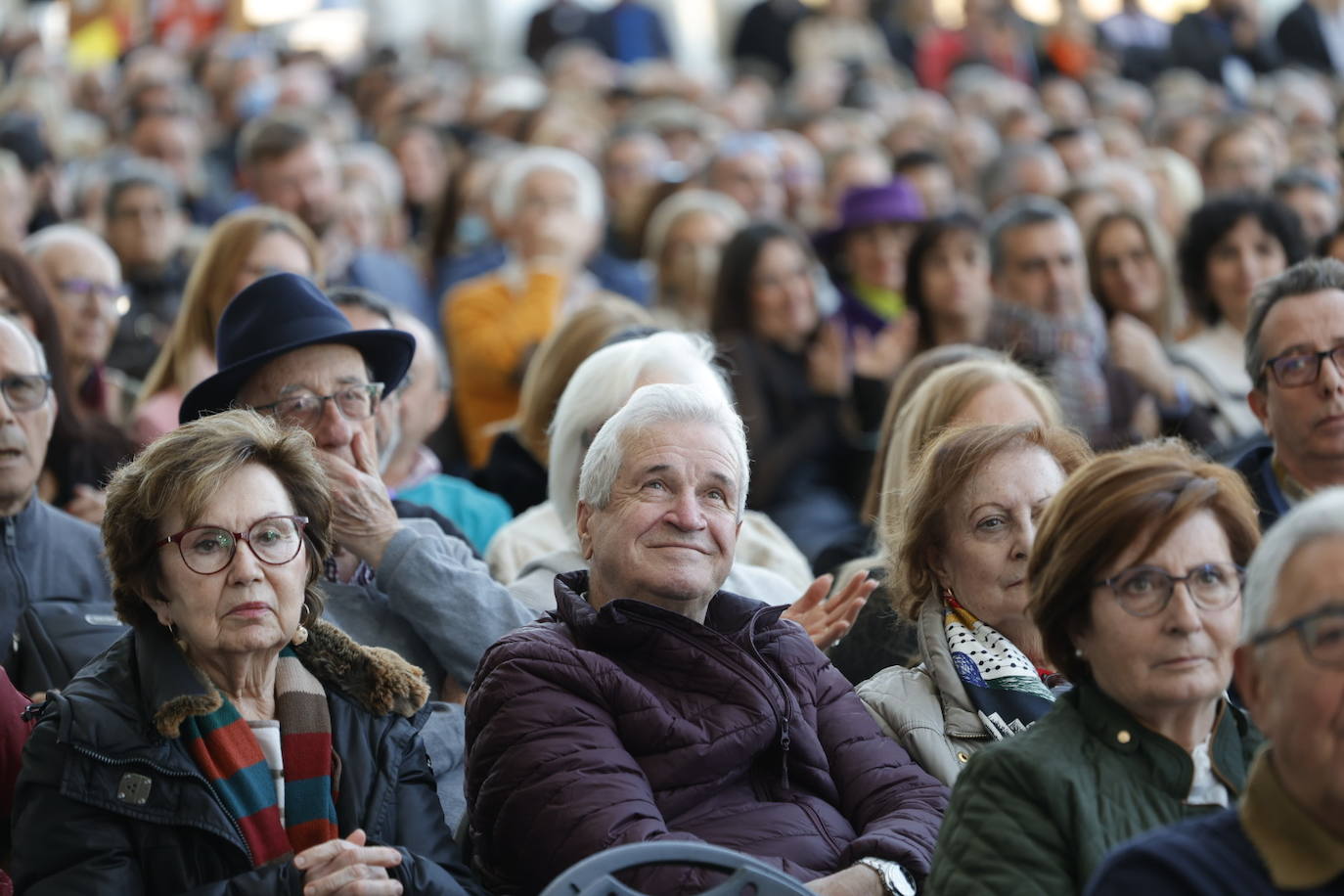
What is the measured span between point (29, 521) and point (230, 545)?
111 cm

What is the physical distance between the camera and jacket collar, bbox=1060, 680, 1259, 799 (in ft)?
10.1

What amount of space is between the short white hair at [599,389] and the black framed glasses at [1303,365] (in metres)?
1.38

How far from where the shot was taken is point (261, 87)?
42.7ft

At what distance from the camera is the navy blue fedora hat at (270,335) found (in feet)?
14.5

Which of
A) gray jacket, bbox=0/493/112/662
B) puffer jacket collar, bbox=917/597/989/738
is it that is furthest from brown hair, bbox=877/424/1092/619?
gray jacket, bbox=0/493/112/662

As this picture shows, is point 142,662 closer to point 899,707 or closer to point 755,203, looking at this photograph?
point 899,707

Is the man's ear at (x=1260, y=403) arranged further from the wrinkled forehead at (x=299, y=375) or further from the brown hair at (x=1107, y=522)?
the wrinkled forehead at (x=299, y=375)

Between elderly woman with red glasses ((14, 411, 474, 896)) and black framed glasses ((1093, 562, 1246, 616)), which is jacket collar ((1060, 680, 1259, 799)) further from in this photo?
elderly woman with red glasses ((14, 411, 474, 896))

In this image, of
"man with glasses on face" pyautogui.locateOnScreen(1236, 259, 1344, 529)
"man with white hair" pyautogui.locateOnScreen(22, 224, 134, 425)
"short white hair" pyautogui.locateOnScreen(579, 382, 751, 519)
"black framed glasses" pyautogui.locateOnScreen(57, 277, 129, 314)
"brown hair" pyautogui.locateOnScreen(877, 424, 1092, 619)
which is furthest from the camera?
"black framed glasses" pyautogui.locateOnScreen(57, 277, 129, 314)

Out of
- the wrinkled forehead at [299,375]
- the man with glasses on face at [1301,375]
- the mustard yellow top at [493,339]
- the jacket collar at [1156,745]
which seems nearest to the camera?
the jacket collar at [1156,745]

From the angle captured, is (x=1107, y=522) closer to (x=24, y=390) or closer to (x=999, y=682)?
(x=999, y=682)

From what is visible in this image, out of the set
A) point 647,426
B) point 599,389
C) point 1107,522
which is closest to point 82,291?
point 599,389

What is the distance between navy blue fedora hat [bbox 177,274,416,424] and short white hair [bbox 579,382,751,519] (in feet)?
2.94

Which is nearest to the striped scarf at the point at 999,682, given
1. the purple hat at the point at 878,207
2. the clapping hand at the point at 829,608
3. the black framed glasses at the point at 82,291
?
the clapping hand at the point at 829,608
